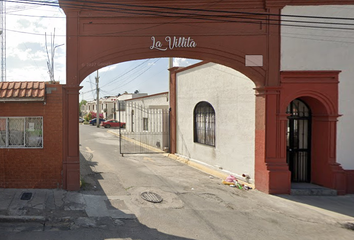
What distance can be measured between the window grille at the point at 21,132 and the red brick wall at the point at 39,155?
14 cm

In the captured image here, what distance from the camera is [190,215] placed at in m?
6.33

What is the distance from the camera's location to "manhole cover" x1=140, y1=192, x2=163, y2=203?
23.8ft

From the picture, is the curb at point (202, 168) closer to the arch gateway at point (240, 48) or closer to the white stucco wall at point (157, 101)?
the arch gateway at point (240, 48)

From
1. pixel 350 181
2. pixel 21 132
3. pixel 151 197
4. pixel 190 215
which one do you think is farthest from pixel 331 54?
pixel 21 132

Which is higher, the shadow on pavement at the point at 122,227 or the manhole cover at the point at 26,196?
the manhole cover at the point at 26,196

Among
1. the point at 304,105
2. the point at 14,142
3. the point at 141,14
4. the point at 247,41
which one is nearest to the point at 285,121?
the point at 304,105

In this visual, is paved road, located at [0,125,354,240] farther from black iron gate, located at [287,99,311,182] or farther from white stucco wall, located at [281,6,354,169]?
white stucco wall, located at [281,6,354,169]

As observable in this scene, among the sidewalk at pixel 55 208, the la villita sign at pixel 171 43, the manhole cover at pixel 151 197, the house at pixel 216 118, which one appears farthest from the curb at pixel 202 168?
the la villita sign at pixel 171 43

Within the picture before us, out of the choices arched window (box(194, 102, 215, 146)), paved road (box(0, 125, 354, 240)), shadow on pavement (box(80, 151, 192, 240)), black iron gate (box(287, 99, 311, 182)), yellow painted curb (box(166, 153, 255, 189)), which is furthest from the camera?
arched window (box(194, 102, 215, 146))

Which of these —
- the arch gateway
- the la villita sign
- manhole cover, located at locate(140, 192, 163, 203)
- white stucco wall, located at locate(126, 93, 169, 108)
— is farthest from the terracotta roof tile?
white stucco wall, located at locate(126, 93, 169, 108)

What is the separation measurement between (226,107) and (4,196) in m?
7.61

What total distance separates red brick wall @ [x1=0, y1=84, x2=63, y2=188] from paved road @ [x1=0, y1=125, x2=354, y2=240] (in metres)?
1.13

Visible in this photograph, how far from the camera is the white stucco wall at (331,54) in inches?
326

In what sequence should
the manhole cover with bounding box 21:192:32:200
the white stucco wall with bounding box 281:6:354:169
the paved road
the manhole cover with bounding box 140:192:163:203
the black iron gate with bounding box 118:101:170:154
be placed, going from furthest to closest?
1. the black iron gate with bounding box 118:101:170:154
2. the white stucco wall with bounding box 281:6:354:169
3. the manhole cover with bounding box 140:192:163:203
4. the manhole cover with bounding box 21:192:32:200
5. the paved road
